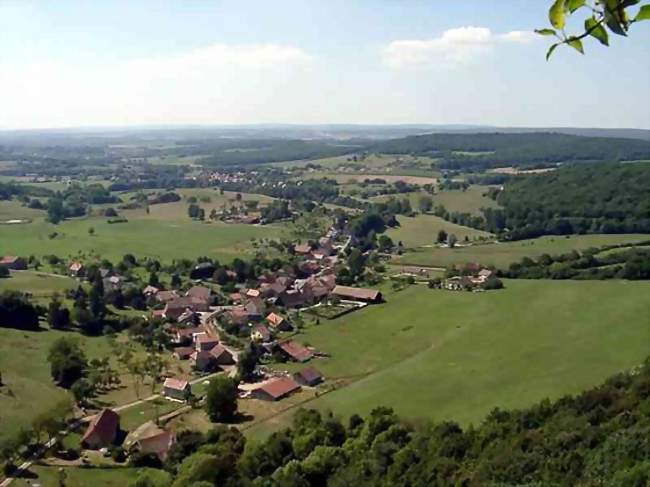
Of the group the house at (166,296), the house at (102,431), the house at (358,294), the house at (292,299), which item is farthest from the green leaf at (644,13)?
the house at (292,299)

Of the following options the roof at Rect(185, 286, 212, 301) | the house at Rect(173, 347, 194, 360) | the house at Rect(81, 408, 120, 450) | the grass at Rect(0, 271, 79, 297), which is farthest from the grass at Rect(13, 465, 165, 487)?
the grass at Rect(0, 271, 79, 297)

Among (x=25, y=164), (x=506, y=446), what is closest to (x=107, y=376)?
(x=506, y=446)

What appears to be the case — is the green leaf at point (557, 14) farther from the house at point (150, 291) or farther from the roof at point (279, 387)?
the house at point (150, 291)

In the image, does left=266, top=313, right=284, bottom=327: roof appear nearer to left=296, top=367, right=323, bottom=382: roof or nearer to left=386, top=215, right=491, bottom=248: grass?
left=296, top=367, right=323, bottom=382: roof

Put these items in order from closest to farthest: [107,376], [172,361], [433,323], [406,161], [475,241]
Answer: [107,376] → [172,361] → [433,323] → [475,241] → [406,161]

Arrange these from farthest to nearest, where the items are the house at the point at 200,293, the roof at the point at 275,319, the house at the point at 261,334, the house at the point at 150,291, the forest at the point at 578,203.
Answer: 1. the forest at the point at 578,203
2. the house at the point at 150,291
3. the house at the point at 200,293
4. the roof at the point at 275,319
5. the house at the point at 261,334

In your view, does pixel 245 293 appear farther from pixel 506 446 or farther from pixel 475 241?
pixel 506 446

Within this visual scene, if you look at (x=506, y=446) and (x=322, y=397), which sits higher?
(x=506, y=446)

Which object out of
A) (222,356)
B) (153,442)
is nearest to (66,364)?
(222,356)
